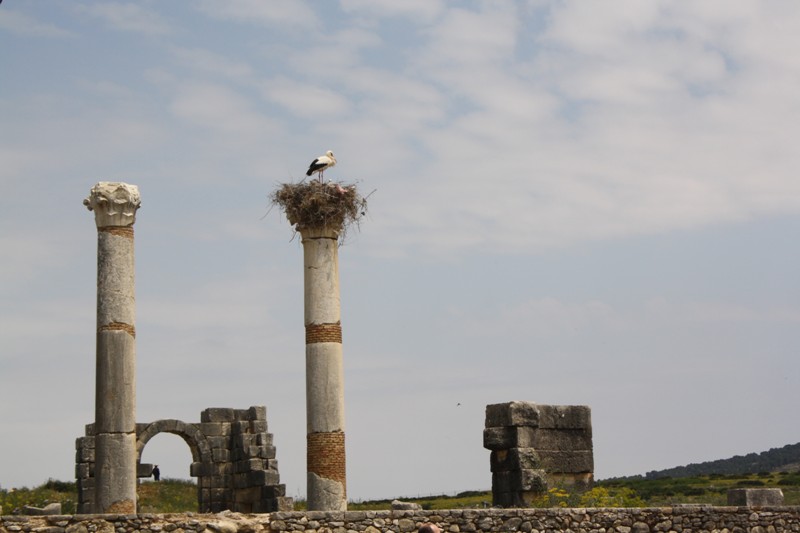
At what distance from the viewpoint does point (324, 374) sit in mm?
21781

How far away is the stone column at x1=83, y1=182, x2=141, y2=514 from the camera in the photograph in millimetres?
21594

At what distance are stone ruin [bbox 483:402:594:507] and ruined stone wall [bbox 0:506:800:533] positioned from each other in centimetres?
245

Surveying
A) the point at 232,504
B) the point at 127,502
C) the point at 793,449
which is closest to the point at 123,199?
the point at 127,502

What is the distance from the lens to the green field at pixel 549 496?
23453mm

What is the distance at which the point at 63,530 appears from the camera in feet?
59.3

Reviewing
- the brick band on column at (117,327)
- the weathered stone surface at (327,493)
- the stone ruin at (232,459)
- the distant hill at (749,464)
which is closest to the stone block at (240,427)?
the stone ruin at (232,459)

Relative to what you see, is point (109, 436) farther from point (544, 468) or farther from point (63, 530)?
point (544, 468)

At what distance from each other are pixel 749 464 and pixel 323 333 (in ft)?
237

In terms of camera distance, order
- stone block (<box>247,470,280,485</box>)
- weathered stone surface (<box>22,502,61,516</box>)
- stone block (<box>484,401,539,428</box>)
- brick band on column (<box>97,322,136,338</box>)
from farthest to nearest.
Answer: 1. stone block (<box>247,470,280,485</box>)
2. weathered stone surface (<box>22,502,61,516</box>)
3. stone block (<box>484,401,539,428</box>)
4. brick band on column (<box>97,322,136,338</box>)

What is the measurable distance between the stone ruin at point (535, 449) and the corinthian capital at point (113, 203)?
7412mm

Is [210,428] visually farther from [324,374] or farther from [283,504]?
[324,374]

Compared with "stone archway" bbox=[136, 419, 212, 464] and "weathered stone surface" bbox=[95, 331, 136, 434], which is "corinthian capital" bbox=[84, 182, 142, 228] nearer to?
"weathered stone surface" bbox=[95, 331, 136, 434]

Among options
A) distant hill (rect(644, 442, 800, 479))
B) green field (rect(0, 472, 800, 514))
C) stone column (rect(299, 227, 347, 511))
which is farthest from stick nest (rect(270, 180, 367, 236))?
distant hill (rect(644, 442, 800, 479))

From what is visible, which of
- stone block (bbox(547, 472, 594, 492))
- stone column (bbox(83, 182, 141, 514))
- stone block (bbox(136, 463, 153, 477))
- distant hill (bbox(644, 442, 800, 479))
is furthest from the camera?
distant hill (bbox(644, 442, 800, 479))
